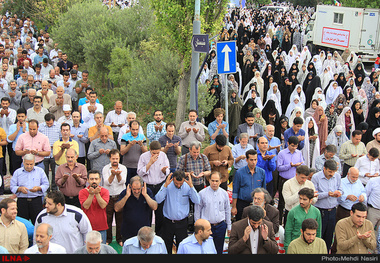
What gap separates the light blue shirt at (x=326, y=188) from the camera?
24.2 ft

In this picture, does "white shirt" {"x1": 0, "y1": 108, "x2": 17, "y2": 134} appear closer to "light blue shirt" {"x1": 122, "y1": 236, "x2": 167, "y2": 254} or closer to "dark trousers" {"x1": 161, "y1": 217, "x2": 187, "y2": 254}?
"dark trousers" {"x1": 161, "y1": 217, "x2": 187, "y2": 254}

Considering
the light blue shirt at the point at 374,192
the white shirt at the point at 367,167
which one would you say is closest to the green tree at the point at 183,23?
the white shirt at the point at 367,167

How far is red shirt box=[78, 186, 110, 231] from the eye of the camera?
6.87 meters

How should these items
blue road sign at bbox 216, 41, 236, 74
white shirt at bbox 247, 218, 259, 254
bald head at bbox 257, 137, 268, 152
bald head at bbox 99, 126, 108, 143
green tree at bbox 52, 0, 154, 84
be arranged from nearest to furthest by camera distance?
1. white shirt at bbox 247, 218, 259, 254
2. bald head at bbox 257, 137, 268, 152
3. bald head at bbox 99, 126, 108, 143
4. blue road sign at bbox 216, 41, 236, 74
5. green tree at bbox 52, 0, 154, 84

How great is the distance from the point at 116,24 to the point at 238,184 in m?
11.2

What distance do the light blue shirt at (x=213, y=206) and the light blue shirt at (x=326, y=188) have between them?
1577 millimetres

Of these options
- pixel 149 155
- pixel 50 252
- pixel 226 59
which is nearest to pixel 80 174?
pixel 149 155

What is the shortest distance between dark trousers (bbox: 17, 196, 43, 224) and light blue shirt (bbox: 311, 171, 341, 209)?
4.48 meters

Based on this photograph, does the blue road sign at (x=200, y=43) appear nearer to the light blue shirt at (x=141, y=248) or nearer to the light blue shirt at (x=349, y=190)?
the light blue shirt at (x=349, y=190)

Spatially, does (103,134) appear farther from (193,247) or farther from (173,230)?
(193,247)

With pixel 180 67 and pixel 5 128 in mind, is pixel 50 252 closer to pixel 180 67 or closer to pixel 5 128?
pixel 5 128

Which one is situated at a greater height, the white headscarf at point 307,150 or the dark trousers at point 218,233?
the white headscarf at point 307,150

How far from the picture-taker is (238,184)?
24.8 feet

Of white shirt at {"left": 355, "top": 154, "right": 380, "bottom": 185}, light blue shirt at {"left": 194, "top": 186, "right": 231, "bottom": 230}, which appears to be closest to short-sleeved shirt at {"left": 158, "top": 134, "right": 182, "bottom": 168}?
light blue shirt at {"left": 194, "top": 186, "right": 231, "bottom": 230}
